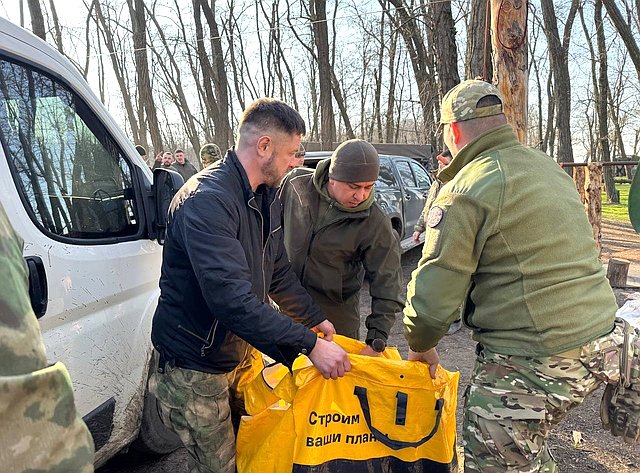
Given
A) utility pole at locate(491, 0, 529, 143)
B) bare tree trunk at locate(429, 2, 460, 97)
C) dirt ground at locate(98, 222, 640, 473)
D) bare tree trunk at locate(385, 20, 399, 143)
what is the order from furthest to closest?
bare tree trunk at locate(385, 20, 399, 143) < bare tree trunk at locate(429, 2, 460, 97) < utility pole at locate(491, 0, 529, 143) < dirt ground at locate(98, 222, 640, 473)

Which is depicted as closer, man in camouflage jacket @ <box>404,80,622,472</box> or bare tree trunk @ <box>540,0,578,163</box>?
man in camouflage jacket @ <box>404,80,622,472</box>

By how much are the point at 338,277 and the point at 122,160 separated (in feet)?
4.31

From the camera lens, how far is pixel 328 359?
2.01 m

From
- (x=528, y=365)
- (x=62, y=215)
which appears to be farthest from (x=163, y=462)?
(x=528, y=365)

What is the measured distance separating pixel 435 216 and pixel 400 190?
6550 millimetres

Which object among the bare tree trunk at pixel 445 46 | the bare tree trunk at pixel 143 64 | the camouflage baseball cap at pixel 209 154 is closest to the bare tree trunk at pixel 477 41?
the bare tree trunk at pixel 445 46

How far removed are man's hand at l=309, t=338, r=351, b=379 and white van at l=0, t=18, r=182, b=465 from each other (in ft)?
3.23

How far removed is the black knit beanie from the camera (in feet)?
9.02

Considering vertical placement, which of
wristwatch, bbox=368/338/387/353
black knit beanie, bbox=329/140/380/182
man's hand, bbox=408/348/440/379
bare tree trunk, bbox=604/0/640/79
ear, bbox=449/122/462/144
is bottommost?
wristwatch, bbox=368/338/387/353

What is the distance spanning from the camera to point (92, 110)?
2426 mm

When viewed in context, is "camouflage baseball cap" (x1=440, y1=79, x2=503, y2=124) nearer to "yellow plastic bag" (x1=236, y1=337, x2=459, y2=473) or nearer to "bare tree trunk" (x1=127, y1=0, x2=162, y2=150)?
"yellow plastic bag" (x1=236, y1=337, x2=459, y2=473)

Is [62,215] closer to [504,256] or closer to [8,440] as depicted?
[8,440]

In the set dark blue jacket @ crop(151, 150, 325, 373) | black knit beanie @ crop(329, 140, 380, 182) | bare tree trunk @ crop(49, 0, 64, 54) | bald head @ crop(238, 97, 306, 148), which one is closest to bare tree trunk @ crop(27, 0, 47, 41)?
bare tree trunk @ crop(49, 0, 64, 54)

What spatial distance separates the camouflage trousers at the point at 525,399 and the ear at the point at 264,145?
119cm
